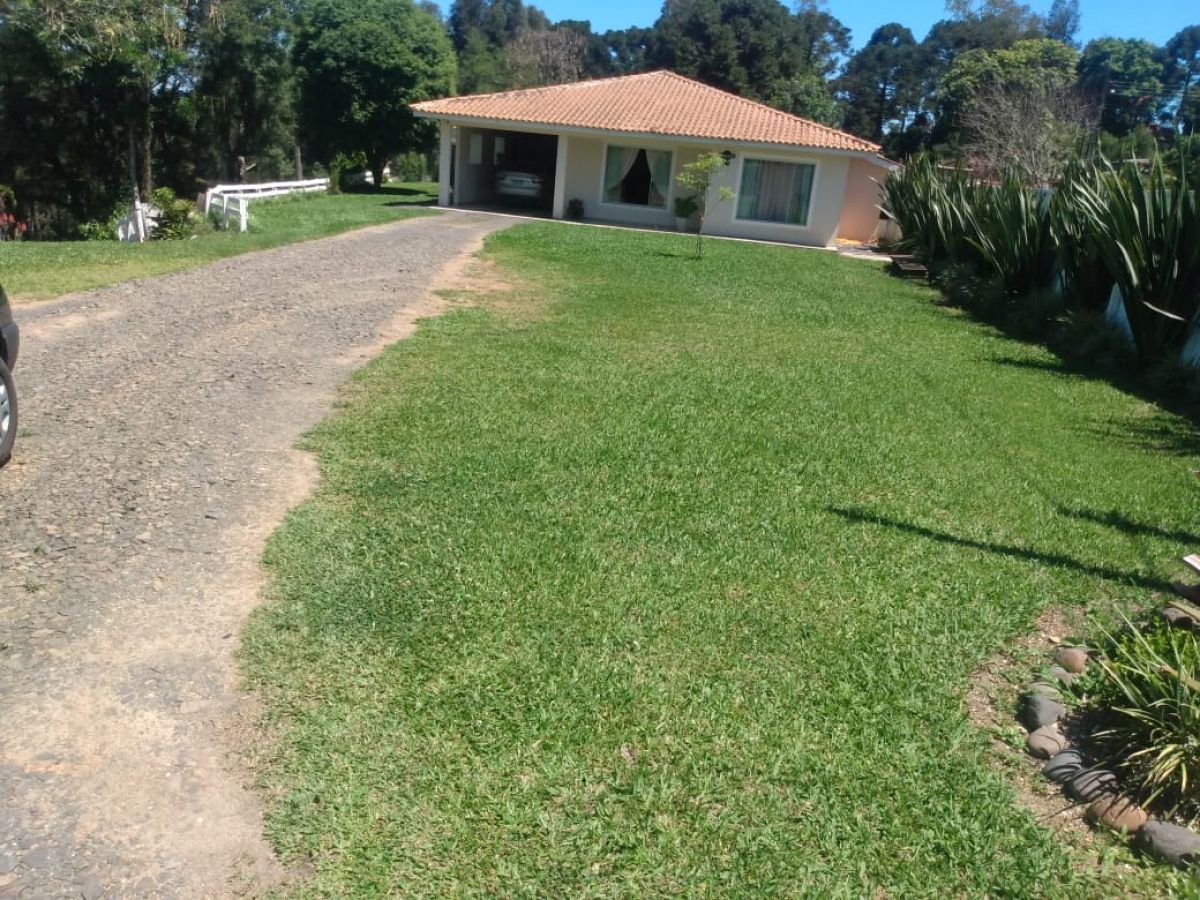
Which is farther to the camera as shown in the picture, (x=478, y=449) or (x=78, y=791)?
(x=478, y=449)

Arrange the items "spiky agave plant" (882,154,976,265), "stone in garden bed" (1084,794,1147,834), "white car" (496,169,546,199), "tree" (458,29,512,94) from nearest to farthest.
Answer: "stone in garden bed" (1084,794,1147,834) → "spiky agave plant" (882,154,976,265) → "white car" (496,169,546,199) → "tree" (458,29,512,94)

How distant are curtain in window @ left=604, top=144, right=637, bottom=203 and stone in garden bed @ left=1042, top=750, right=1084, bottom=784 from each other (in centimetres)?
2478

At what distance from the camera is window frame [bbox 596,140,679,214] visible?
26109mm

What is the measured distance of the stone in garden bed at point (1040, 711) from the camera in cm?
375

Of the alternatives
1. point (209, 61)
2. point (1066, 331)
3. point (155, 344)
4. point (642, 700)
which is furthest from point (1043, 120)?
point (642, 700)

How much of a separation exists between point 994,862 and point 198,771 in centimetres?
259

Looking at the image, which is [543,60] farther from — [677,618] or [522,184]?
[677,618]

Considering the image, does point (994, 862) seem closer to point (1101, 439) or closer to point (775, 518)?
point (775, 518)

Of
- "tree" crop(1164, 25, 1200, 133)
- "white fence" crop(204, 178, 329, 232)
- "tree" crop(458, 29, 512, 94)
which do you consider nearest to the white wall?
"white fence" crop(204, 178, 329, 232)

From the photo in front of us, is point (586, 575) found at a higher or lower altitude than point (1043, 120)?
lower

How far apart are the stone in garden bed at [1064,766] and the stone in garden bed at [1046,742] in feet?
0.13

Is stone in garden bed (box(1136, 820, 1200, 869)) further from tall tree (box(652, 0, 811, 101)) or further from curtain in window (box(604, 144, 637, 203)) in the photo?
tall tree (box(652, 0, 811, 101))

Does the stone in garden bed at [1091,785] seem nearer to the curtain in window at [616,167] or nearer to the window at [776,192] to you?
the window at [776,192]

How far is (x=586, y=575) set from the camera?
185 inches
